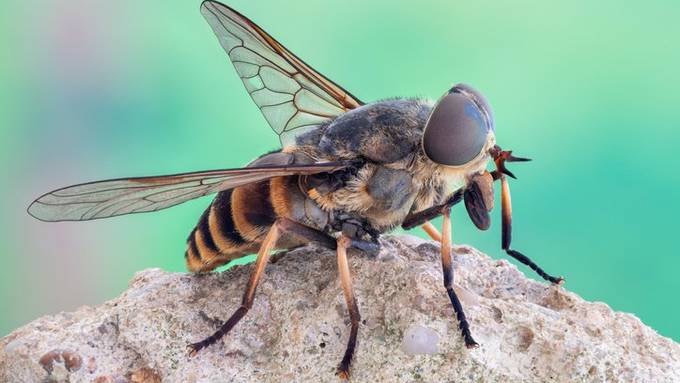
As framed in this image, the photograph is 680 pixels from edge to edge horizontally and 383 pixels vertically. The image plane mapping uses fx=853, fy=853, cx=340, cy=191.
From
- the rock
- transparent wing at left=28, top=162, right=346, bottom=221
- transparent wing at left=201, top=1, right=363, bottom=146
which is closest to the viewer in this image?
the rock

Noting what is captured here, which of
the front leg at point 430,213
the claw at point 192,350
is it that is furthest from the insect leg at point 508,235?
the claw at point 192,350

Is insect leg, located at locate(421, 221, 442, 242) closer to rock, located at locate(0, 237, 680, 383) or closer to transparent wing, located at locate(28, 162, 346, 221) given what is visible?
rock, located at locate(0, 237, 680, 383)

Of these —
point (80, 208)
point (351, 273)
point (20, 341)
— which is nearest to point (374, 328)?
point (351, 273)

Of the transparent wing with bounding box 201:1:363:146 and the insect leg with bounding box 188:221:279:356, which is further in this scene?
the transparent wing with bounding box 201:1:363:146

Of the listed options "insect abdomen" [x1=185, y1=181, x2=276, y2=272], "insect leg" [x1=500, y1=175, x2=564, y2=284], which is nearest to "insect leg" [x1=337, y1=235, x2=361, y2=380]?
"insect abdomen" [x1=185, y1=181, x2=276, y2=272]

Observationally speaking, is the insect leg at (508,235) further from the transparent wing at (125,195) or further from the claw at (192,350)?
the claw at (192,350)

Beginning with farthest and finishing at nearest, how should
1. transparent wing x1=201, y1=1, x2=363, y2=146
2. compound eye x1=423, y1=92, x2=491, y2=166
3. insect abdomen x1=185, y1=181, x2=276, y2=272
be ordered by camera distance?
transparent wing x1=201, y1=1, x2=363, y2=146
insect abdomen x1=185, y1=181, x2=276, y2=272
compound eye x1=423, y1=92, x2=491, y2=166

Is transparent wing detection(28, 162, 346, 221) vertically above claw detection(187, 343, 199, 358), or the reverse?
transparent wing detection(28, 162, 346, 221)
